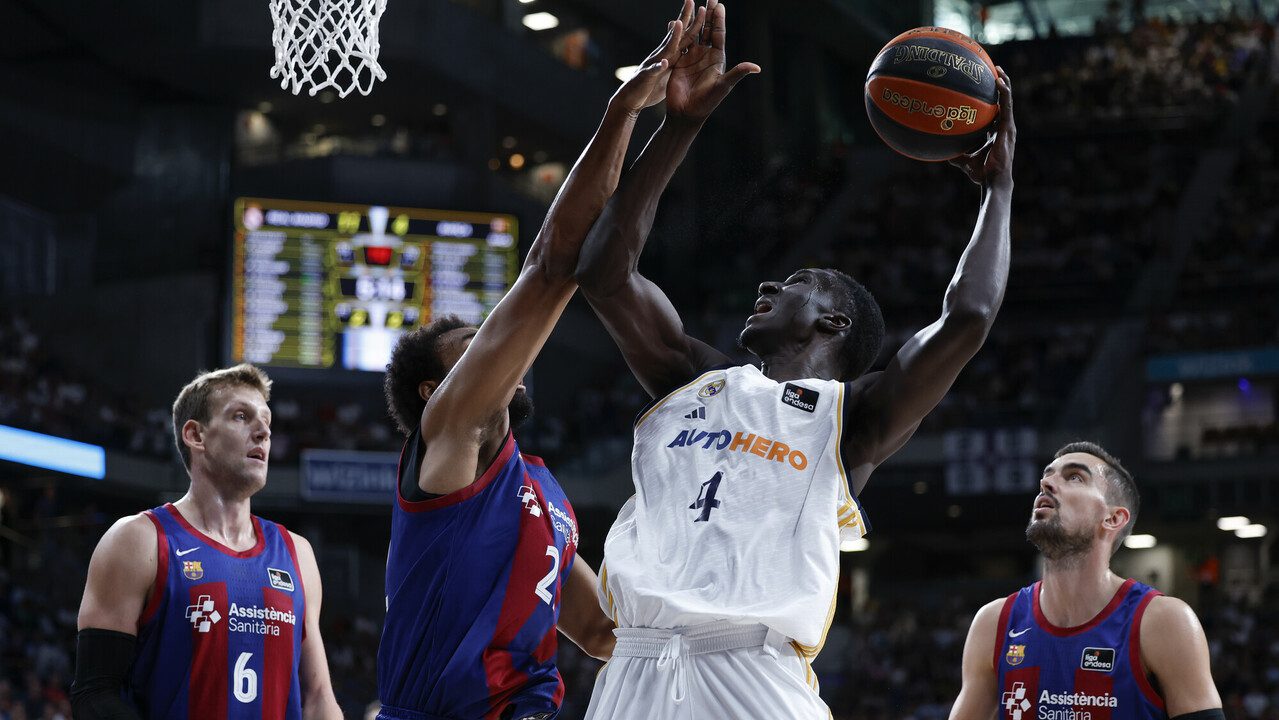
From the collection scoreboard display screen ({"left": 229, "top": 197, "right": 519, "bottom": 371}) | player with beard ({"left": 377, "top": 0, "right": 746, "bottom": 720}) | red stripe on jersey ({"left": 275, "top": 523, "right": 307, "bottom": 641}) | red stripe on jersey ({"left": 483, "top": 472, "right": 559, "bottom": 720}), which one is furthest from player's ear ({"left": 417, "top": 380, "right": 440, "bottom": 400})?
scoreboard display screen ({"left": 229, "top": 197, "right": 519, "bottom": 371})

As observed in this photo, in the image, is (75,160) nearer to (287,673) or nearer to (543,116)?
(543,116)

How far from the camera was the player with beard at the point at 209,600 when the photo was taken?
13.2 ft

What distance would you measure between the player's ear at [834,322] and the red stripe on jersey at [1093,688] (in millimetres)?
1492

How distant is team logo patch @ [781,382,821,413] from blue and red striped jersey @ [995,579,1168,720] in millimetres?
1641

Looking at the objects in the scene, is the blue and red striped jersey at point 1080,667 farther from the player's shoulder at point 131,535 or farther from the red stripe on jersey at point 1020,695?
the player's shoulder at point 131,535

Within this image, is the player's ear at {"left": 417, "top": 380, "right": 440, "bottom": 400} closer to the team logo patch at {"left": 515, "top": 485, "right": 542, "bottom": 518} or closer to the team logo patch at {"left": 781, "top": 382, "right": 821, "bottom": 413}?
the team logo patch at {"left": 515, "top": 485, "right": 542, "bottom": 518}

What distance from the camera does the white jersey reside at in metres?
3.12

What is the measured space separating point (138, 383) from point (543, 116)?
302 inches

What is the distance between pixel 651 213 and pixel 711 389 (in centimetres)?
45

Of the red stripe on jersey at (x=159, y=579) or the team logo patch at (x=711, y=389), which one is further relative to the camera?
the red stripe on jersey at (x=159, y=579)

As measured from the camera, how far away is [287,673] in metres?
4.30

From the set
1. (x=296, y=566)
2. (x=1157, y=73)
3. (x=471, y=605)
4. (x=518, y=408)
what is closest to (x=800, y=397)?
(x=518, y=408)

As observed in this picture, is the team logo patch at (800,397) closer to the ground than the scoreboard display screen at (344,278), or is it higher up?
closer to the ground

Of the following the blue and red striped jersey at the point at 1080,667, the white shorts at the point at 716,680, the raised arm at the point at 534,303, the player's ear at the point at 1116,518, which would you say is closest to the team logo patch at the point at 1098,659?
the blue and red striped jersey at the point at 1080,667
